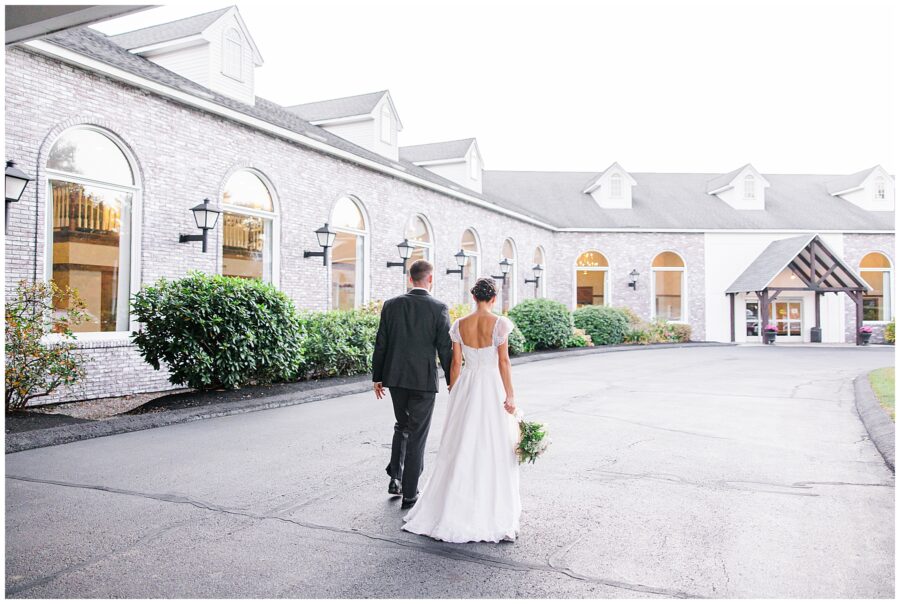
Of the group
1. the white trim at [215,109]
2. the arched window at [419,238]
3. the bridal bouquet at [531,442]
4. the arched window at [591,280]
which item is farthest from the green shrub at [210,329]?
the arched window at [591,280]

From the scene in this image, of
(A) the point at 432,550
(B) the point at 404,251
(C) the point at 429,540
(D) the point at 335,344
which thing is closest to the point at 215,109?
(D) the point at 335,344

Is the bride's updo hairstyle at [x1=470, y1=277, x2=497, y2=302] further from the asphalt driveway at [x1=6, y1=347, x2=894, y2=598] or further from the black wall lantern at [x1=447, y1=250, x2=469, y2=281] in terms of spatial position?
the black wall lantern at [x1=447, y1=250, x2=469, y2=281]

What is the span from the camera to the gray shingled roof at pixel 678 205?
3153 cm

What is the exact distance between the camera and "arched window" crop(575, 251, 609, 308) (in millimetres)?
31344

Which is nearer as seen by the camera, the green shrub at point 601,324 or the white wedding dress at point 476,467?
the white wedding dress at point 476,467

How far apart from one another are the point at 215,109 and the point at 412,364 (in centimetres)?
994

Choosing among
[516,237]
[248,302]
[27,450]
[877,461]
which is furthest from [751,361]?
[27,450]

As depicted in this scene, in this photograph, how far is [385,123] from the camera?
21359mm

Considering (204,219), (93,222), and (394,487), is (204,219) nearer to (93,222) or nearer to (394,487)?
(93,222)

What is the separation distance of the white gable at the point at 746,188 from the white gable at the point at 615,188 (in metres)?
4.74

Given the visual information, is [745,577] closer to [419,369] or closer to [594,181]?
[419,369]

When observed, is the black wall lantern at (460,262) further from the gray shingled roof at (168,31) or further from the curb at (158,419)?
the gray shingled roof at (168,31)

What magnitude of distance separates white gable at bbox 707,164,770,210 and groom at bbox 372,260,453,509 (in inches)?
1235

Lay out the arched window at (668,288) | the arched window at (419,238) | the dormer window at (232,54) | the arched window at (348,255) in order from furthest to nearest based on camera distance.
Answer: the arched window at (668,288) < the arched window at (419,238) < the arched window at (348,255) < the dormer window at (232,54)
